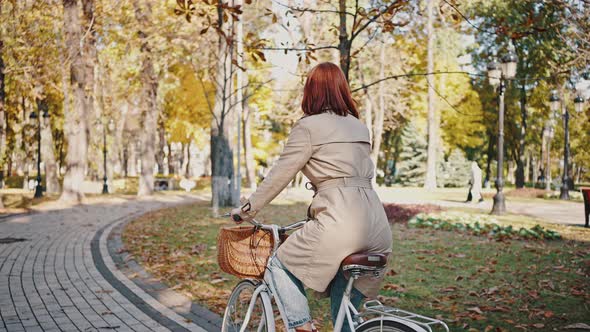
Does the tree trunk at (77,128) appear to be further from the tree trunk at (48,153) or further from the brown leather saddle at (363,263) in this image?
the brown leather saddle at (363,263)

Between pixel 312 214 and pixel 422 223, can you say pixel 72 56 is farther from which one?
pixel 312 214

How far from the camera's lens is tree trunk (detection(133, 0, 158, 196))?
2486 cm

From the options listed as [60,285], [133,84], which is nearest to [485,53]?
[133,84]

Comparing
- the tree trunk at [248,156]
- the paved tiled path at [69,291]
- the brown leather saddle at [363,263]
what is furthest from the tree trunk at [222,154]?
the tree trunk at [248,156]

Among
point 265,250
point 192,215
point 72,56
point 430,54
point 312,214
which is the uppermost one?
point 430,54

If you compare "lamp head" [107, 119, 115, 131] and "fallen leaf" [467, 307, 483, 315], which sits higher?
"lamp head" [107, 119, 115, 131]

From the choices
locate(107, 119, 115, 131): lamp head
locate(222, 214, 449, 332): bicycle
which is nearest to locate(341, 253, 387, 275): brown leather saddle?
locate(222, 214, 449, 332): bicycle

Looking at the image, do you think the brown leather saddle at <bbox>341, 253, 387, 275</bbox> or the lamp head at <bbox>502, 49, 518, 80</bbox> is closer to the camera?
the brown leather saddle at <bbox>341, 253, 387, 275</bbox>

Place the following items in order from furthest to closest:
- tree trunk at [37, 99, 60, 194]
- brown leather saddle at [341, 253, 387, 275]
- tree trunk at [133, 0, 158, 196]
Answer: tree trunk at [37, 99, 60, 194]
tree trunk at [133, 0, 158, 196]
brown leather saddle at [341, 253, 387, 275]

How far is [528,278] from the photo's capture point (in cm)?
761

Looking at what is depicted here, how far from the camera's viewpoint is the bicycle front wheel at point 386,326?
2.77m

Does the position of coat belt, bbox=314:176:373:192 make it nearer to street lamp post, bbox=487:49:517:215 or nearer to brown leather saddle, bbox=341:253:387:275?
brown leather saddle, bbox=341:253:387:275

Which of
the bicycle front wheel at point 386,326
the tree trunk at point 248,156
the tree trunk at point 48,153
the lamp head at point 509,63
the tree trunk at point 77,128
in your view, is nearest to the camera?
the bicycle front wheel at point 386,326

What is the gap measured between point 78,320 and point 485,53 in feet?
123
